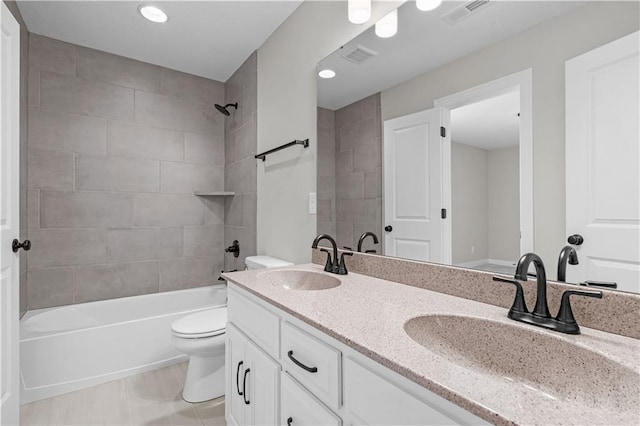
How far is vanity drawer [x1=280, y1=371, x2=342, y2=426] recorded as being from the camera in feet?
2.87

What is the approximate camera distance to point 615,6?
0.82m

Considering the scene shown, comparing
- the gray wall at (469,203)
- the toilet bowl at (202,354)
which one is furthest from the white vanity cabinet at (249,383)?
the gray wall at (469,203)

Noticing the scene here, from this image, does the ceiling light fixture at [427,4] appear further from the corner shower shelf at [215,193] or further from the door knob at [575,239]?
the corner shower shelf at [215,193]

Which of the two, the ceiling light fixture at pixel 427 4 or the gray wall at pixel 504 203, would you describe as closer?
the gray wall at pixel 504 203

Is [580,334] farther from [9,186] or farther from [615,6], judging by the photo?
[9,186]

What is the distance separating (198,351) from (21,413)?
3.46 ft

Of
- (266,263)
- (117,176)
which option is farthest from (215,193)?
(266,263)

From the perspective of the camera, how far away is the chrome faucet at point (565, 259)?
35.2 inches

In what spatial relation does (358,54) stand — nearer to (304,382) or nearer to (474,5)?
(474,5)

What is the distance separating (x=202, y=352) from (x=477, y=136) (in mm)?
1905

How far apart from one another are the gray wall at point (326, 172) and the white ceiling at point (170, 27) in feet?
2.95

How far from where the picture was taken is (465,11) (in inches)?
47.4

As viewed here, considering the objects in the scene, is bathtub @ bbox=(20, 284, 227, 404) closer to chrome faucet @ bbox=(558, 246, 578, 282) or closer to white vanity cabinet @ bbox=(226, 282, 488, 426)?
white vanity cabinet @ bbox=(226, 282, 488, 426)

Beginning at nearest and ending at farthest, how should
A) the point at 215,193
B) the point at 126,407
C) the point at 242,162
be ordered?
1. the point at 126,407
2. the point at 242,162
3. the point at 215,193
